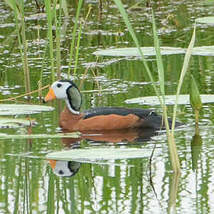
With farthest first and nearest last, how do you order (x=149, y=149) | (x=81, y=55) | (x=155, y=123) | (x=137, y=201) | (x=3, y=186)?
(x=81, y=55) < (x=155, y=123) < (x=149, y=149) < (x=3, y=186) < (x=137, y=201)

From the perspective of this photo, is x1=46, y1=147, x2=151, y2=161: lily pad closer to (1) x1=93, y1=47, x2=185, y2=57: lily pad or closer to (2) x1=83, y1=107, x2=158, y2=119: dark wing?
(2) x1=83, y1=107, x2=158, y2=119: dark wing

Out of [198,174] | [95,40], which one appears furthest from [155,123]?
[95,40]

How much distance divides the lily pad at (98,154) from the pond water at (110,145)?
5 cm

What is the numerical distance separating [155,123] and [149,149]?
1190 mm

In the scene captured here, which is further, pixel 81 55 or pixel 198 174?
pixel 81 55

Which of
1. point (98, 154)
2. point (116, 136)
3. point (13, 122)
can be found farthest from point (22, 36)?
point (98, 154)

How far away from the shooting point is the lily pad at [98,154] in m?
7.04

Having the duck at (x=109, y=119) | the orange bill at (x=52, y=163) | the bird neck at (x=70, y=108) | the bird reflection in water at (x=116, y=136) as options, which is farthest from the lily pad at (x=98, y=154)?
the bird neck at (x=70, y=108)

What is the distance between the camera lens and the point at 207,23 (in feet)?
44.2

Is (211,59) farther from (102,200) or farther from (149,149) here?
(102,200)

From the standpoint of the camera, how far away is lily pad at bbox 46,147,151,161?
7035mm

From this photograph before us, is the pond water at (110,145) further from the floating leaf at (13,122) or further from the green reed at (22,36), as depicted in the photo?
the green reed at (22,36)

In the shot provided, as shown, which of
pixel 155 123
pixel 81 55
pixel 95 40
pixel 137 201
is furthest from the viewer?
pixel 95 40

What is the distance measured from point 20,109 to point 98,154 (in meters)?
1.73
